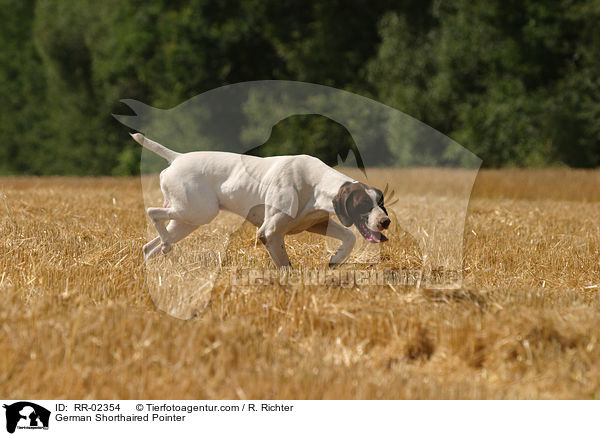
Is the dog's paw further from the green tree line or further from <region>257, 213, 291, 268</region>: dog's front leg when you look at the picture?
the green tree line

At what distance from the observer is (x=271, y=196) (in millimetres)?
5473

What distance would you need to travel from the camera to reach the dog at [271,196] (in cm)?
525

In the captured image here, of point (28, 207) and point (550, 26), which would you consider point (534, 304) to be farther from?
point (550, 26)

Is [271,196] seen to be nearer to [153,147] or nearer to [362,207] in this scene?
[362,207]

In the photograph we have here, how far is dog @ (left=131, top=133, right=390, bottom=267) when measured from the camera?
5246 millimetres

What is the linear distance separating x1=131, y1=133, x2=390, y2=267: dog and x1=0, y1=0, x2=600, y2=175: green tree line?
16899mm

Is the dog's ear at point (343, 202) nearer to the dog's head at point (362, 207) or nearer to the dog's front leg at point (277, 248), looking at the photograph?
the dog's head at point (362, 207)

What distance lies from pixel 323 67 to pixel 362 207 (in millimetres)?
26331

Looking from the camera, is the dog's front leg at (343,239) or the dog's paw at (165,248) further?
the dog's paw at (165,248)

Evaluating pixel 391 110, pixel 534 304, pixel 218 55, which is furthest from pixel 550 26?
pixel 534 304

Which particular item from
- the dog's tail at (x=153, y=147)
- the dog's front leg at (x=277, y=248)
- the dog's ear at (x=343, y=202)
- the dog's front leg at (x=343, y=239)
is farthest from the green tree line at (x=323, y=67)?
the dog's ear at (x=343, y=202)

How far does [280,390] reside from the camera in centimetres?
335
